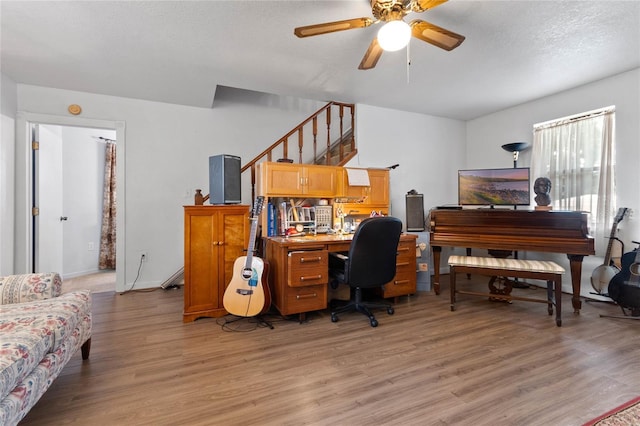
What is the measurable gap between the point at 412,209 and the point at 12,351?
3.60 metres

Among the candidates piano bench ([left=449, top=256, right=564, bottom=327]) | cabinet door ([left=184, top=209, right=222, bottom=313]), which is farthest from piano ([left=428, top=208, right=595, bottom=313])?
cabinet door ([left=184, top=209, right=222, bottom=313])

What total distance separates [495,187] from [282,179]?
2606 millimetres

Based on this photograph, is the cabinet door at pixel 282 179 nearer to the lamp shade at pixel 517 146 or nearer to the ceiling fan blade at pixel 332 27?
the ceiling fan blade at pixel 332 27

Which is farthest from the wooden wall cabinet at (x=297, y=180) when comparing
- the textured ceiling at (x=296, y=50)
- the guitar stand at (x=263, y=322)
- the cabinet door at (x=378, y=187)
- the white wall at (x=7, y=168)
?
the white wall at (x=7, y=168)

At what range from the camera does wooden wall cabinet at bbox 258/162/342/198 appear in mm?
2984

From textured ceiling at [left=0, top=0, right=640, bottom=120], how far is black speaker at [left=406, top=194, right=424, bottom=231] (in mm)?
1338

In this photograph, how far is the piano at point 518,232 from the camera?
8.91 feet

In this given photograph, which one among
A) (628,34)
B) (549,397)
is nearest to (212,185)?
(549,397)

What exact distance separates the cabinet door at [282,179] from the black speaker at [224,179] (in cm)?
34

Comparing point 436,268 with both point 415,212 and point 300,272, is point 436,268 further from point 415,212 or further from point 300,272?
point 300,272

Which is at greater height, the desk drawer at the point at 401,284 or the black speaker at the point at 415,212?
the black speaker at the point at 415,212

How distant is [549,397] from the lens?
5.09ft

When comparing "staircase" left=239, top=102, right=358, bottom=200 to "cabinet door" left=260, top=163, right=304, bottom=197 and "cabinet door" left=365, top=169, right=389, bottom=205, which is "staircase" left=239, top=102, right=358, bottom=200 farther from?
"cabinet door" left=260, top=163, right=304, bottom=197

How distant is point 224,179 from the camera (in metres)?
2.62
